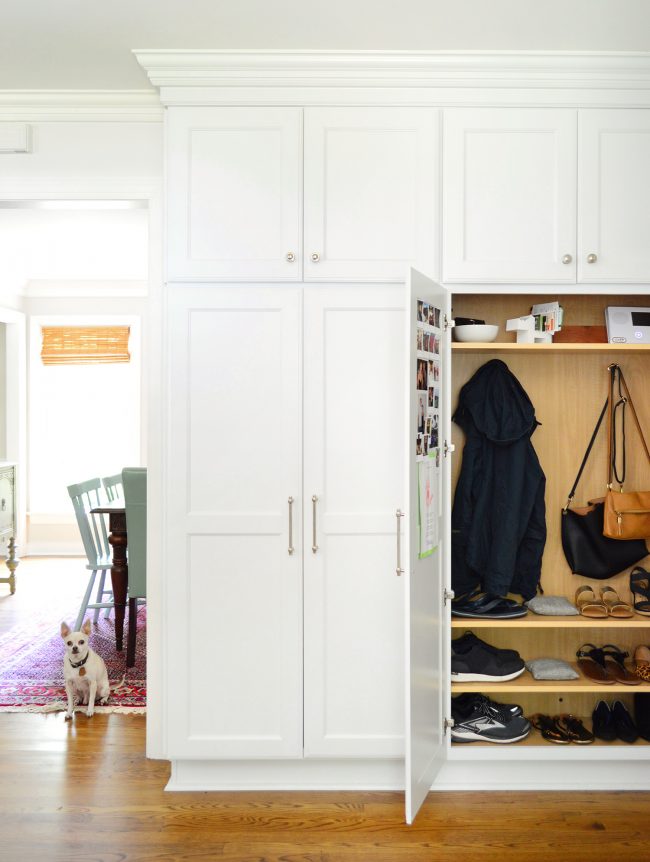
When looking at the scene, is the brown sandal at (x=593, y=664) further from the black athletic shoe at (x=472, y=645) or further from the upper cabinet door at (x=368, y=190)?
the upper cabinet door at (x=368, y=190)

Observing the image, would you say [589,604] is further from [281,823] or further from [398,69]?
[398,69]

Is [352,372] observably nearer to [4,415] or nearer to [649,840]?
[649,840]

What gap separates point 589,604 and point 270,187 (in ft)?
6.64

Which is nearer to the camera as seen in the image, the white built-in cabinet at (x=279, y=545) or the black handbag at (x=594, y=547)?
the white built-in cabinet at (x=279, y=545)

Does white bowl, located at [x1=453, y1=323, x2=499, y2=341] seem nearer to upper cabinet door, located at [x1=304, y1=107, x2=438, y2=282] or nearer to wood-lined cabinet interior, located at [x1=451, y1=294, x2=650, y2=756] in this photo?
wood-lined cabinet interior, located at [x1=451, y1=294, x2=650, y2=756]

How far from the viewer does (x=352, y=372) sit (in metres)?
2.61

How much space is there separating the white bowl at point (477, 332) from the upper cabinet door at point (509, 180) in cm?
19

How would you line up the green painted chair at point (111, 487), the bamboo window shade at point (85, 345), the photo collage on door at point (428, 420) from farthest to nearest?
the bamboo window shade at point (85, 345), the green painted chair at point (111, 487), the photo collage on door at point (428, 420)

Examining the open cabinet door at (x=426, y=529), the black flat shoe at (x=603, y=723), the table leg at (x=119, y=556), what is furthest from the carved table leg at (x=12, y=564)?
the black flat shoe at (x=603, y=723)

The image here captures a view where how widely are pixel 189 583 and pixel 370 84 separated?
1.96 meters

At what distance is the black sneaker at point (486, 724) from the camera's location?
2678 mm

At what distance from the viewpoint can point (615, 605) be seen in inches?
110

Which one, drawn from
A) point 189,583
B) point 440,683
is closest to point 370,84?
point 189,583

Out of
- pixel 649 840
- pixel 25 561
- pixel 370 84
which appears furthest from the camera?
pixel 25 561
